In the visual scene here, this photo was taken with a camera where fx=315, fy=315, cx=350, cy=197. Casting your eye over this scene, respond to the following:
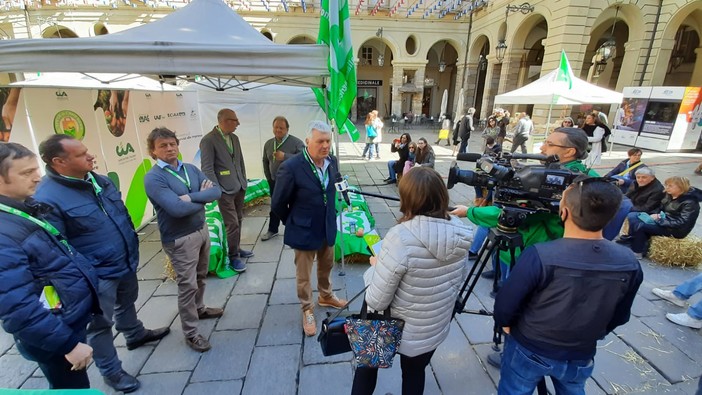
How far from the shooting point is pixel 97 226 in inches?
75.4

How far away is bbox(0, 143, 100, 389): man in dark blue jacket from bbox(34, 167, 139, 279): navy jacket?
0.24 meters

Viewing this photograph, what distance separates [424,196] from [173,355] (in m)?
2.40

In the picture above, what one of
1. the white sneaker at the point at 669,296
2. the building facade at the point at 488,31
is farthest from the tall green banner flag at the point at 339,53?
the building facade at the point at 488,31

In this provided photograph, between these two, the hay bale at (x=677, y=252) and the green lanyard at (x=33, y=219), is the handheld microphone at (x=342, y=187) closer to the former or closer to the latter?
the green lanyard at (x=33, y=219)

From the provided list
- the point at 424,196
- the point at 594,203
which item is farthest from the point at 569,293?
the point at 424,196

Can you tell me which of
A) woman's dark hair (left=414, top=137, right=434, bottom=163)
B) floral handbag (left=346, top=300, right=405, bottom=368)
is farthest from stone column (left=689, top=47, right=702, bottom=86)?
floral handbag (left=346, top=300, right=405, bottom=368)

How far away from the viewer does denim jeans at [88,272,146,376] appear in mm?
2016

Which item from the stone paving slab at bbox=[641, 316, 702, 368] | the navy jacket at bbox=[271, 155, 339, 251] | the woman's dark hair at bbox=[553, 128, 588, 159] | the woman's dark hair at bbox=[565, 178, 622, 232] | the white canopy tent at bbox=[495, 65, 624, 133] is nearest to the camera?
the woman's dark hair at bbox=[565, 178, 622, 232]

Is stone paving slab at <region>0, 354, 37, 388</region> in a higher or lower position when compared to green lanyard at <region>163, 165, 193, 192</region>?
lower

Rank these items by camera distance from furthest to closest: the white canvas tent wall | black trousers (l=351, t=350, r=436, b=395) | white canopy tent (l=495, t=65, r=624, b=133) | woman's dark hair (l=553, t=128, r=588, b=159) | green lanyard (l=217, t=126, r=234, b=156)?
white canopy tent (l=495, t=65, r=624, b=133) → the white canvas tent wall → green lanyard (l=217, t=126, r=234, b=156) → woman's dark hair (l=553, t=128, r=588, b=159) → black trousers (l=351, t=350, r=436, b=395)

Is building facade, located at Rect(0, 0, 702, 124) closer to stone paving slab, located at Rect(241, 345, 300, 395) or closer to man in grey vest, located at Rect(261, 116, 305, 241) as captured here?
man in grey vest, located at Rect(261, 116, 305, 241)

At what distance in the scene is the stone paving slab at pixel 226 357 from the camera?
2328 millimetres

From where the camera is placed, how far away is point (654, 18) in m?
12.7

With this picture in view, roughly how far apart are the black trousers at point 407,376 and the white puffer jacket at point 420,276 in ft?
0.31
